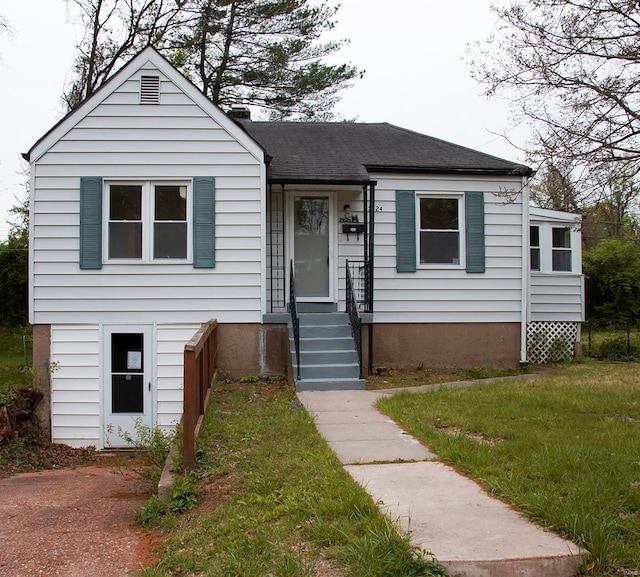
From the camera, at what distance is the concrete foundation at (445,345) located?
12234mm

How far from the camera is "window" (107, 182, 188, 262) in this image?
Result: 1123cm

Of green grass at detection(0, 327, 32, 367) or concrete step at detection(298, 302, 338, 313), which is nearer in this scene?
concrete step at detection(298, 302, 338, 313)

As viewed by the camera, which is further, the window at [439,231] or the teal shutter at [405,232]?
the window at [439,231]

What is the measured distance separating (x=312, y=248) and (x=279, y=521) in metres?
8.31

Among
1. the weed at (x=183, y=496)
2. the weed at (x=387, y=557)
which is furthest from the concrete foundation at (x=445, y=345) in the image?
the weed at (x=387, y=557)

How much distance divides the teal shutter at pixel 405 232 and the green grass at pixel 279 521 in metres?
5.78

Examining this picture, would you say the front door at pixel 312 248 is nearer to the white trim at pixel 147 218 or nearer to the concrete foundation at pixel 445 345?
the concrete foundation at pixel 445 345

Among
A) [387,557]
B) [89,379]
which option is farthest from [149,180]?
[387,557]

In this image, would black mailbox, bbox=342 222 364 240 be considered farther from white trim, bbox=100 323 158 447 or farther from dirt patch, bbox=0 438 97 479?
dirt patch, bbox=0 438 97 479

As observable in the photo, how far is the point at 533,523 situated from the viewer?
4062 mm

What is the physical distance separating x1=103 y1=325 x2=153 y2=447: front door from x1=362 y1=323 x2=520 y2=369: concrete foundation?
158 inches

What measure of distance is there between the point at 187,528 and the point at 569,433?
369cm

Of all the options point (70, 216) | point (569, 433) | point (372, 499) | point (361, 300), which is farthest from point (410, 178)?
point (372, 499)

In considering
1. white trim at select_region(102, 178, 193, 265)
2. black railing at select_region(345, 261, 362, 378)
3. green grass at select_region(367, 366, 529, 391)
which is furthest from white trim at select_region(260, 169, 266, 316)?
green grass at select_region(367, 366, 529, 391)
